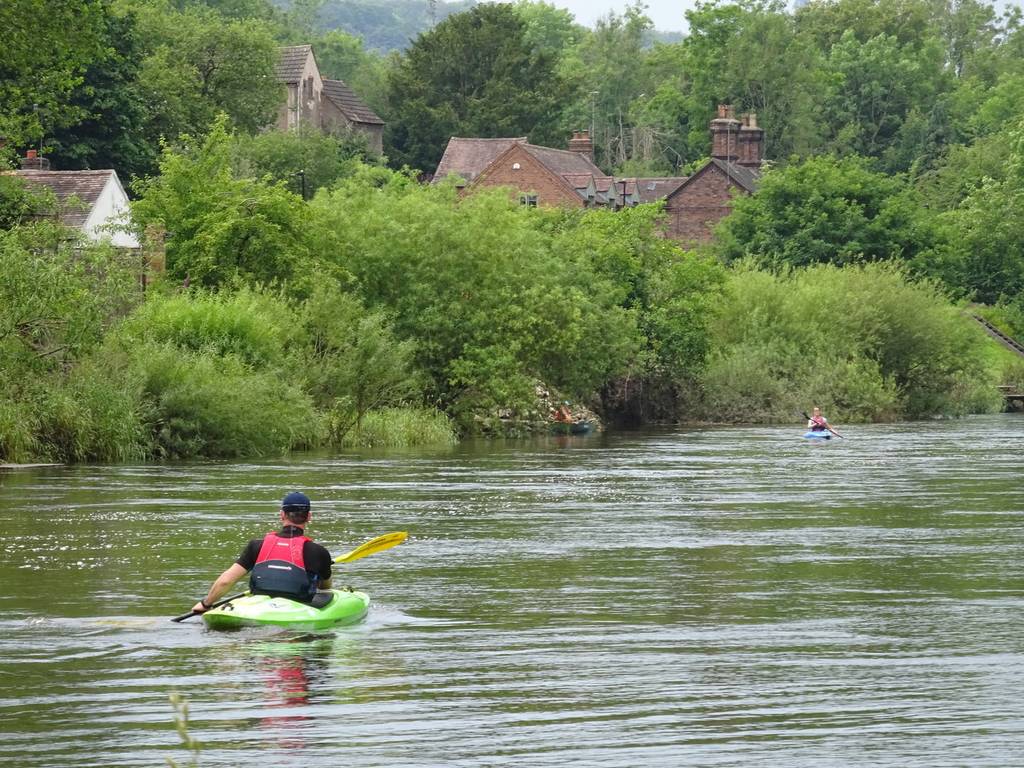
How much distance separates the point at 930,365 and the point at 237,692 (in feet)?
186

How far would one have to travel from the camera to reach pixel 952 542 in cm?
2428

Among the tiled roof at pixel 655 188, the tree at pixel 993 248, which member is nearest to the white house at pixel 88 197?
the tree at pixel 993 248

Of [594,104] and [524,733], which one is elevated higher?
[594,104]

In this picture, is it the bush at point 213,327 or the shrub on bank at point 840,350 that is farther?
the shrub on bank at point 840,350

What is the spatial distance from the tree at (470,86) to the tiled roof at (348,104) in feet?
6.85

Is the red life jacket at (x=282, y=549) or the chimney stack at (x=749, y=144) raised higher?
the chimney stack at (x=749, y=144)

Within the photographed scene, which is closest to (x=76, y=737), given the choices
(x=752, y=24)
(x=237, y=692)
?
(x=237, y=692)

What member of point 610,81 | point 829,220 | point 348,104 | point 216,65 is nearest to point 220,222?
point 829,220

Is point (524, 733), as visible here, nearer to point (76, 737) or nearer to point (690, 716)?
point (690, 716)

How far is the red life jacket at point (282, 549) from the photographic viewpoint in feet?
53.9

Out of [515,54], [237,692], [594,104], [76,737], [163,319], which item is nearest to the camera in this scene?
[76,737]

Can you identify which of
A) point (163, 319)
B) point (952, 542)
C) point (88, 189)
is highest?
point (88, 189)

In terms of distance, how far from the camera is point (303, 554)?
1652cm

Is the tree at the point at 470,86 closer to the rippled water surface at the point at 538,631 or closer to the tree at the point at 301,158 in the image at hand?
the tree at the point at 301,158
